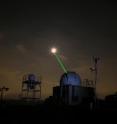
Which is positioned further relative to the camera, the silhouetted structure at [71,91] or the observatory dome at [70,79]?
the observatory dome at [70,79]

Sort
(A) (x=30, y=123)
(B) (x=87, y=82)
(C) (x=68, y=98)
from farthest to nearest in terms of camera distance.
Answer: (B) (x=87, y=82) < (C) (x=68, y=98) < (A) (x=30, y=123)

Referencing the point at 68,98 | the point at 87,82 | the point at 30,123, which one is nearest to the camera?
the point at 30,123

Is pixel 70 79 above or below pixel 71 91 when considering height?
above

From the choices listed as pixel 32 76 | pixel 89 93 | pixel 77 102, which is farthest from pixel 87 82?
pixel 32 76

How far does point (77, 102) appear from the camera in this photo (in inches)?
3440

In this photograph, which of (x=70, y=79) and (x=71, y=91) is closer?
(x=71, y=91)

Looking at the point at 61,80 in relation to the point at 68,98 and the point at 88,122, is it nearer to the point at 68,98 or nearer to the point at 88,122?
the point at 68,98

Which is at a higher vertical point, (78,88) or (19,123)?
(78,88)

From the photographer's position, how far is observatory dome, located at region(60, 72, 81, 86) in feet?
289

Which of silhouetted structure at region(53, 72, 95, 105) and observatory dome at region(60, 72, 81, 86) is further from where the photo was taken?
observatory dome at region(60, 72, 81, 86)

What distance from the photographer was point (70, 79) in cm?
8794

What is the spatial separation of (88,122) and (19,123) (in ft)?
31.9

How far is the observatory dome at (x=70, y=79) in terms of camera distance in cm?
8800

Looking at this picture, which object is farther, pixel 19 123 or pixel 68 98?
pixel 68 98
